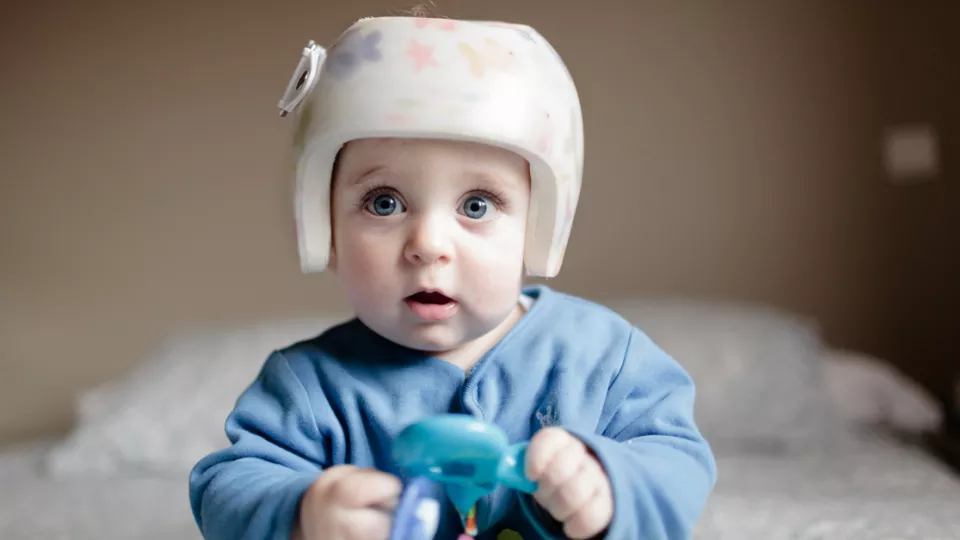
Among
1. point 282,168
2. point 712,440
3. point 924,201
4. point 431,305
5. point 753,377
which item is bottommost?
point 712,440

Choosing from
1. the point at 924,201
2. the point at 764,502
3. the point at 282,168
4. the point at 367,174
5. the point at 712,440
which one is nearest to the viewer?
the point at 367,174

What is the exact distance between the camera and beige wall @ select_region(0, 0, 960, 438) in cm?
203

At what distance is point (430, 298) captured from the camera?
0.71 m

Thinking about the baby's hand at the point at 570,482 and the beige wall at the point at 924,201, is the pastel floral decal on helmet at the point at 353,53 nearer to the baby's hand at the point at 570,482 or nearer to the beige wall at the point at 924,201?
the baby's hand at the point at 570,482

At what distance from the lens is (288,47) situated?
213 centimetres

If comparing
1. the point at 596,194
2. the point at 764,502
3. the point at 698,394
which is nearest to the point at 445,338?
the point at 764,502

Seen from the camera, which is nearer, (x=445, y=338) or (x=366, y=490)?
(x=366, y=490)

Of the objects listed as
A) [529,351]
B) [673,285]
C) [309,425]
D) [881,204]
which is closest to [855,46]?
[881,204]

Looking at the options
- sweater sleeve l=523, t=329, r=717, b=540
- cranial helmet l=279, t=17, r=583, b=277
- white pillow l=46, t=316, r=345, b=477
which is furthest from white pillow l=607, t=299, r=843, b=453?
cranial helmet l=279, t=17, r=583, b=277

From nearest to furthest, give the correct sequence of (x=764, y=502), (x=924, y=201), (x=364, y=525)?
1. (x=364, y=525)
2. (x=764, y=502)
3. (x=924, y=201)

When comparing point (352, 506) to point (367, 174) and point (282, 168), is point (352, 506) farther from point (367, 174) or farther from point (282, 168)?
point (282, 168)

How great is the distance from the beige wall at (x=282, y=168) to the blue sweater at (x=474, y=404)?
50.7 inches

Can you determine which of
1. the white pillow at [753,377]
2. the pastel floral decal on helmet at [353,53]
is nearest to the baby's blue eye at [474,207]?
the pastel floral decal on helmet at [353,53]

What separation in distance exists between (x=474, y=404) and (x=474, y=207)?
6.6 inches
